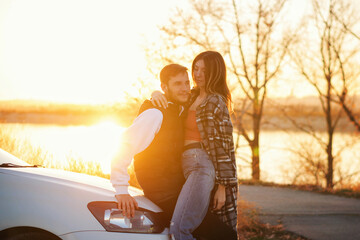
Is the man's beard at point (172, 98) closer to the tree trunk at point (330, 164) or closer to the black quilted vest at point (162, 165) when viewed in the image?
the black quilted vest at point (162, 165)

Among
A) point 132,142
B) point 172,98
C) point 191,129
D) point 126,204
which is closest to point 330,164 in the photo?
point 191,129

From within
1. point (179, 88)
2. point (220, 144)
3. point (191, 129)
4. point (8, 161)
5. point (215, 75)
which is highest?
point (215, 75)

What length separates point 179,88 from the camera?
131 inches

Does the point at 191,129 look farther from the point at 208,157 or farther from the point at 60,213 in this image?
the point at 60,213

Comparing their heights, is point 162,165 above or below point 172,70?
below

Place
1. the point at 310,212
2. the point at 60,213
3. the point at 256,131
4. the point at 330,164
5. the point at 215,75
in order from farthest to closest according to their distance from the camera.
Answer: the point at 256,131, the point at 330,164, the point at 310,212, the point at 215,75, the point at 60,213

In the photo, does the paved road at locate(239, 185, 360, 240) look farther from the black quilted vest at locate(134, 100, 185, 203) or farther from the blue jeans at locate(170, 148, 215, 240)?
the black quilted vest at locate(134, 100, 185, 203)

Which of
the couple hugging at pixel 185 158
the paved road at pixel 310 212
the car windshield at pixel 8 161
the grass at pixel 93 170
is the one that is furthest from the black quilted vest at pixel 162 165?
the paved road at pixel 310 212

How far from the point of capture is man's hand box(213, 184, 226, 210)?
315 cm

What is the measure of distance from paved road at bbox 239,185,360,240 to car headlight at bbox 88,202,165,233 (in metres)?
3.91

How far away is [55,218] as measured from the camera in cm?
245

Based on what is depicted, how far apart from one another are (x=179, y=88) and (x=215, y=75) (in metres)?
0.40

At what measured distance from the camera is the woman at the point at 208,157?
9.55 ft

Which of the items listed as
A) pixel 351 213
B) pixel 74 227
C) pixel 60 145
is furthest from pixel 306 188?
Answer: pixel 74 227
